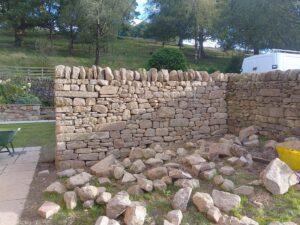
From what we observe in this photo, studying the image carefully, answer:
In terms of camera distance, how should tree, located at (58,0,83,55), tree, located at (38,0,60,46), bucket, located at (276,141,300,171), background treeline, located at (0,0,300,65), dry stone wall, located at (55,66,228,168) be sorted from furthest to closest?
tree, located at (38,0,60,46)
tree, located at (58,0,83,55)
background treeline, located at (0,0,300,65)
dry stone wall, located at (55,66,228,168)
bucket, located at (276,141,300,171)

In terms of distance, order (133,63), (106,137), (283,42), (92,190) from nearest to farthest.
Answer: (92,190) < (106,137) < (283,42) < (133,63)

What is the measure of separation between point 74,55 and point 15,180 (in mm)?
27936

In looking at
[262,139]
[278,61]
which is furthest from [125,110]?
[278,61]

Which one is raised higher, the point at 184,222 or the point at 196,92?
the point at 196,92

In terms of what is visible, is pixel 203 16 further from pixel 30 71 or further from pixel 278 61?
pixel 278 61

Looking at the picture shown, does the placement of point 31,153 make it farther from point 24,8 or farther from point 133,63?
point 24,8

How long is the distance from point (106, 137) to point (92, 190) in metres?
2.08

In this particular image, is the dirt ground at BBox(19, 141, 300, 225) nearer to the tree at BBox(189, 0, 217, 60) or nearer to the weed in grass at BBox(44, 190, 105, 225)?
the weed in grass at BBox(44, 190, 105, 225)

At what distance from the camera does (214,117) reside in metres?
7.93

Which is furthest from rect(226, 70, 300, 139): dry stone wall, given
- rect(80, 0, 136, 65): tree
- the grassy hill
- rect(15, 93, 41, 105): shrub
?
rect(80, 0, 136, 65): tree

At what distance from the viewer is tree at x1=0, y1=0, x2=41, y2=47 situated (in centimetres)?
3238

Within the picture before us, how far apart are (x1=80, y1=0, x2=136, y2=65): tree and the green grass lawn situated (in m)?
17.7

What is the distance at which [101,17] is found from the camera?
29953 mm

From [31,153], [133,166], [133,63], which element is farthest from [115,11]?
[133,166]
